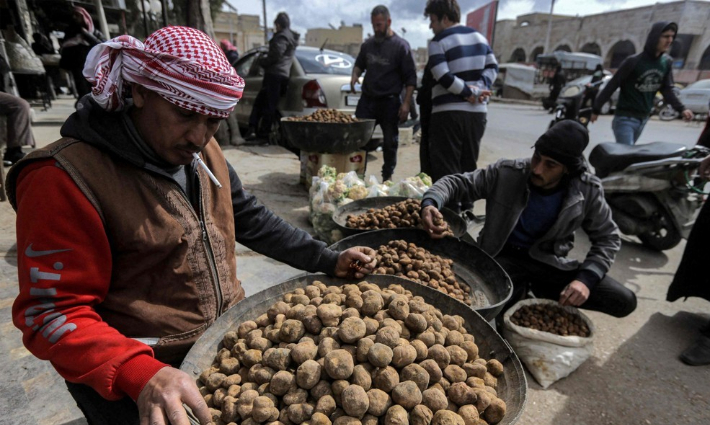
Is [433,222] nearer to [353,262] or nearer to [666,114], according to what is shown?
[353,262]

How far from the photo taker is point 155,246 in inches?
50.4

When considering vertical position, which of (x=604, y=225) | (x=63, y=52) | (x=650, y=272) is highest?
(x=63, y=52)

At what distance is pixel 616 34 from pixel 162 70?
143 ft

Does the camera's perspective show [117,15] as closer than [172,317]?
No

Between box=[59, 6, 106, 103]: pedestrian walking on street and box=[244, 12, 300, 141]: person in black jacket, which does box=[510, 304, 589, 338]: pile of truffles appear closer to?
box=[244, 12, 300, 141]: person in black jacket

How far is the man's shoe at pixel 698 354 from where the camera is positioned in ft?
8.62

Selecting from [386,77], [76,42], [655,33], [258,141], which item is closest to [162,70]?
[386,77]

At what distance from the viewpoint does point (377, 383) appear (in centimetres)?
125

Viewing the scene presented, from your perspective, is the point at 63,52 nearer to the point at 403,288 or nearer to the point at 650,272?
the point at 403,288

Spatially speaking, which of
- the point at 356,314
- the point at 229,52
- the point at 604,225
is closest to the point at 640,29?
the point at 229,52

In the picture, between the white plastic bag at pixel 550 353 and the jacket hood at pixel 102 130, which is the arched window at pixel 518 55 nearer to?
the white plastic bag at pixel 550 353

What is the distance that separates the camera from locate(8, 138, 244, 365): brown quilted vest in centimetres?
117

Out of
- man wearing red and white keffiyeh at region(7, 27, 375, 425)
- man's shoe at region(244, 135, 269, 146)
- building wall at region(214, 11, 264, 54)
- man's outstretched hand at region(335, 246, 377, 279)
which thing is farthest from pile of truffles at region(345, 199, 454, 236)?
building wall at region(214, 11, 264, 54)

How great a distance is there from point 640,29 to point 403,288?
134 ft
